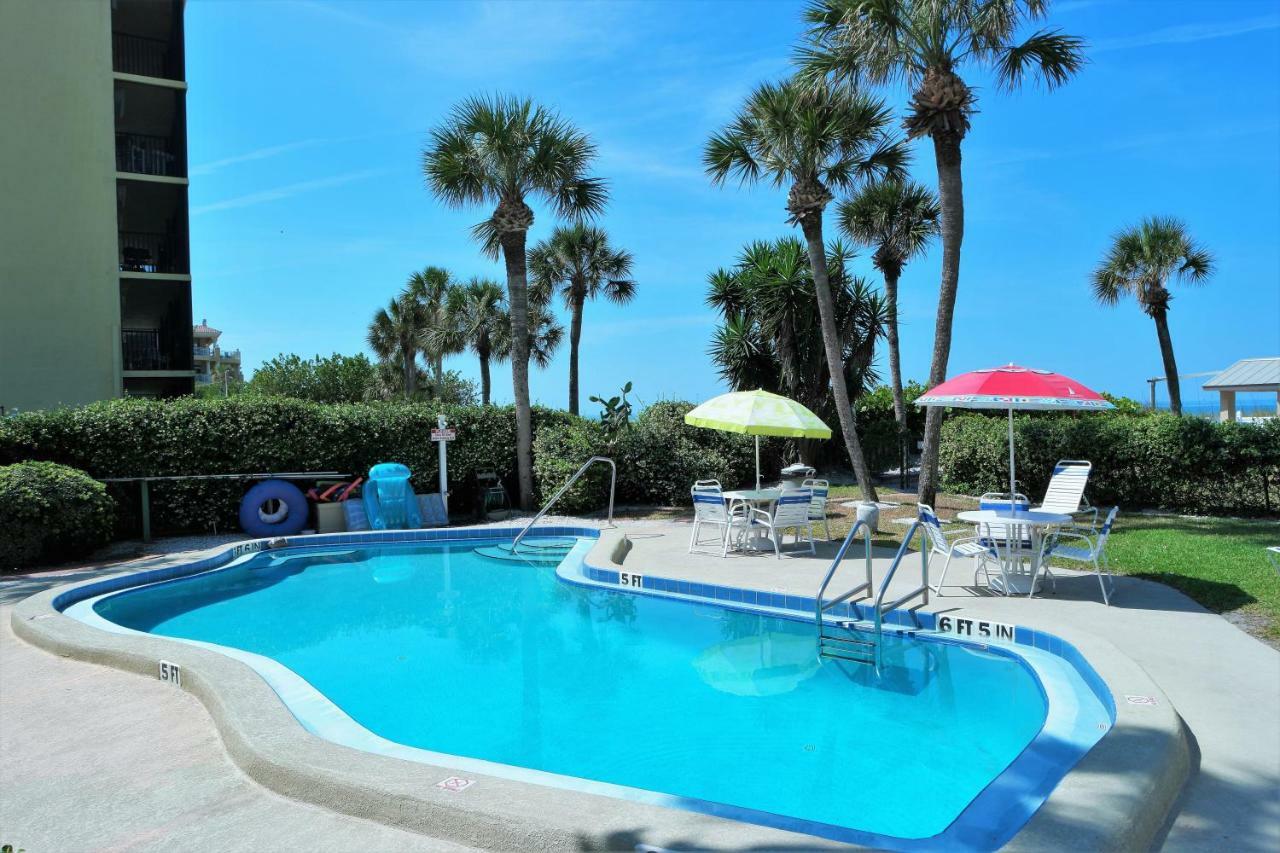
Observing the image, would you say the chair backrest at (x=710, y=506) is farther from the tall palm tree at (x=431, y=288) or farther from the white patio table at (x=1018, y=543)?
the tall palm tree at (x=431, y=288)

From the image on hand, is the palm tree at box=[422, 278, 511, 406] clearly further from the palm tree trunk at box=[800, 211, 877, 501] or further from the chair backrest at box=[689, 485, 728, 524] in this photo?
the chair backrest at box=[689, 485, 728, 524]

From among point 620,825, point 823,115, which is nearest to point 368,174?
point 823,115

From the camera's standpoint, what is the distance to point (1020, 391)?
805cm

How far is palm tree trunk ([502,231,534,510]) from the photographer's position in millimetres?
15609

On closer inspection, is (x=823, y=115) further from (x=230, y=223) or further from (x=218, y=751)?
(x=230, y=223)

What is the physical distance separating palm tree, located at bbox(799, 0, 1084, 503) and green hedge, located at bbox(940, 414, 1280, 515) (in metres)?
3.14

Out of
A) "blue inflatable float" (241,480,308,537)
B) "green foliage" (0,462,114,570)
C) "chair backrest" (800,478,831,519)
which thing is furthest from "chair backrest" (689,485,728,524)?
"green foliage" (0,462,114,570)

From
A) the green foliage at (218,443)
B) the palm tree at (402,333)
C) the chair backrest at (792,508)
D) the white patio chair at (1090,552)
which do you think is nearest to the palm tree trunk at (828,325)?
the chair backrest at (792,508)

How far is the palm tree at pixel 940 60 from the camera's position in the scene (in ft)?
39.4

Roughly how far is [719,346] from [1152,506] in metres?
9.72

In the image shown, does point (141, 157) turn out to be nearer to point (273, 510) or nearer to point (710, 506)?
point (273, 510)

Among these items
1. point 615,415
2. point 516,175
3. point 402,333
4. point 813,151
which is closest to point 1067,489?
point 813,151

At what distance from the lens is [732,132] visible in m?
14.0

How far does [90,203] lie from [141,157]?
6.45ft
